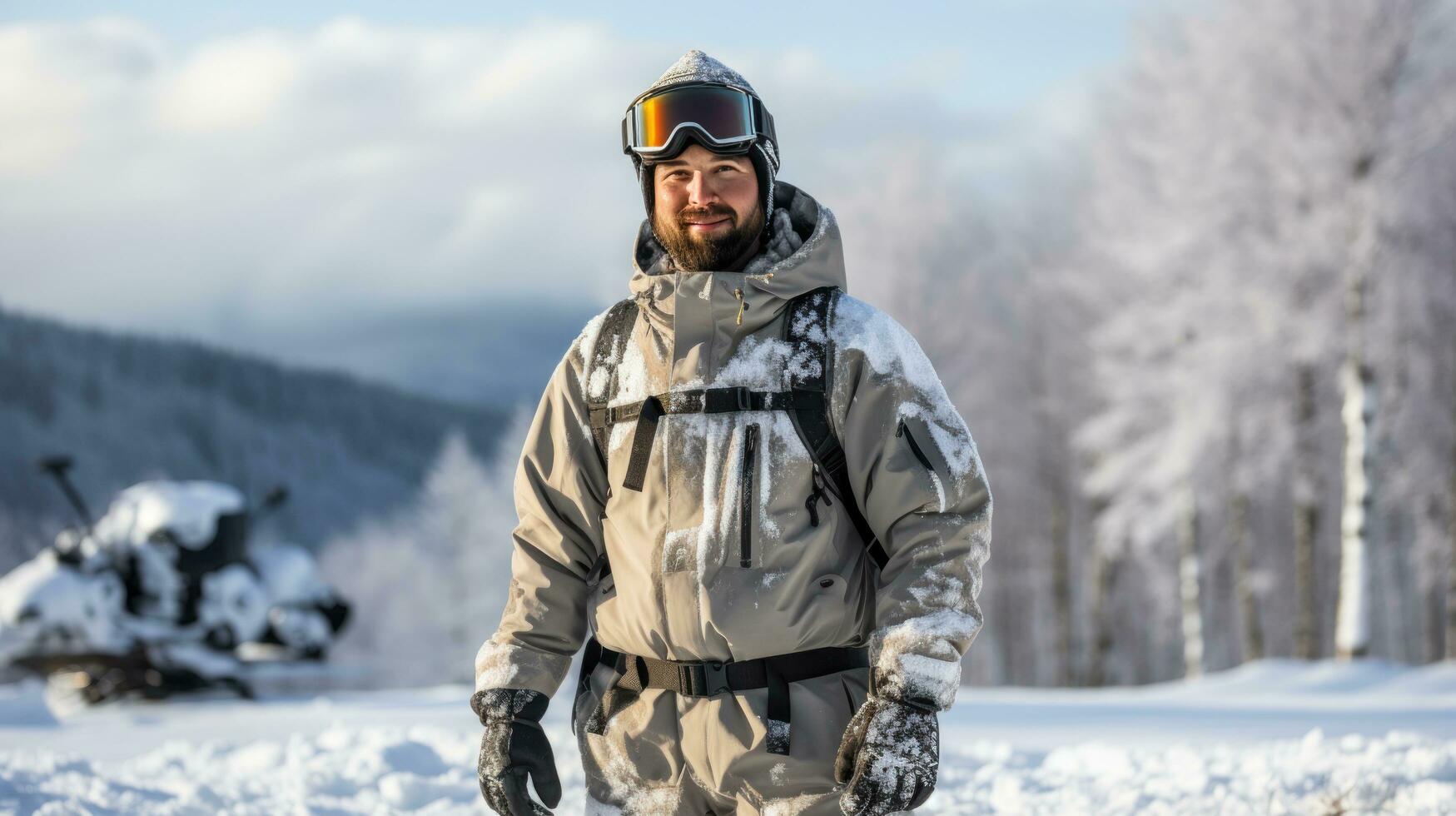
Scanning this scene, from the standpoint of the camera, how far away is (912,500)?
2363 mm

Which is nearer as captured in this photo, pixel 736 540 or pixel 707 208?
pixel 736 540

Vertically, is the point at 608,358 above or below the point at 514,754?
above

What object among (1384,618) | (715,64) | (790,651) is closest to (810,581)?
(790,651)

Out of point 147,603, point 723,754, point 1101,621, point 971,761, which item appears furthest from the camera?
point 1101,621

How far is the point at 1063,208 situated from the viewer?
890 inches

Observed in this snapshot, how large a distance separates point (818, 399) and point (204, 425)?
129 meters

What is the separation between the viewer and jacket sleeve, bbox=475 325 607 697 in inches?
102

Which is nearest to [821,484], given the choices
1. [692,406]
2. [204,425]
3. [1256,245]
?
[692,406]

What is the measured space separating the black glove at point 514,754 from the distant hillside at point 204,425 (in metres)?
78.0

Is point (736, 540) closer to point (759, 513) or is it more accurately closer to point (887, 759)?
point (759, 513)

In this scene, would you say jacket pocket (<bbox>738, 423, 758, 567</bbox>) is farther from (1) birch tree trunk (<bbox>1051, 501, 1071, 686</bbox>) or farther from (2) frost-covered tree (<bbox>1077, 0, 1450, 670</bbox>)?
(1) birch tree trunk (<bbox>1051, 501, 1071, 686</bbox>)

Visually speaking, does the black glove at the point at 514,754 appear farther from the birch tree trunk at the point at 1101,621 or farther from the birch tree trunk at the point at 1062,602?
the birch tree trunk at the point at 1062,602

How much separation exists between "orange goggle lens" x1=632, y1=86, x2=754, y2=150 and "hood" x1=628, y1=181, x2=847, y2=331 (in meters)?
0.23

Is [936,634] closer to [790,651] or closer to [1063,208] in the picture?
[790,651]
